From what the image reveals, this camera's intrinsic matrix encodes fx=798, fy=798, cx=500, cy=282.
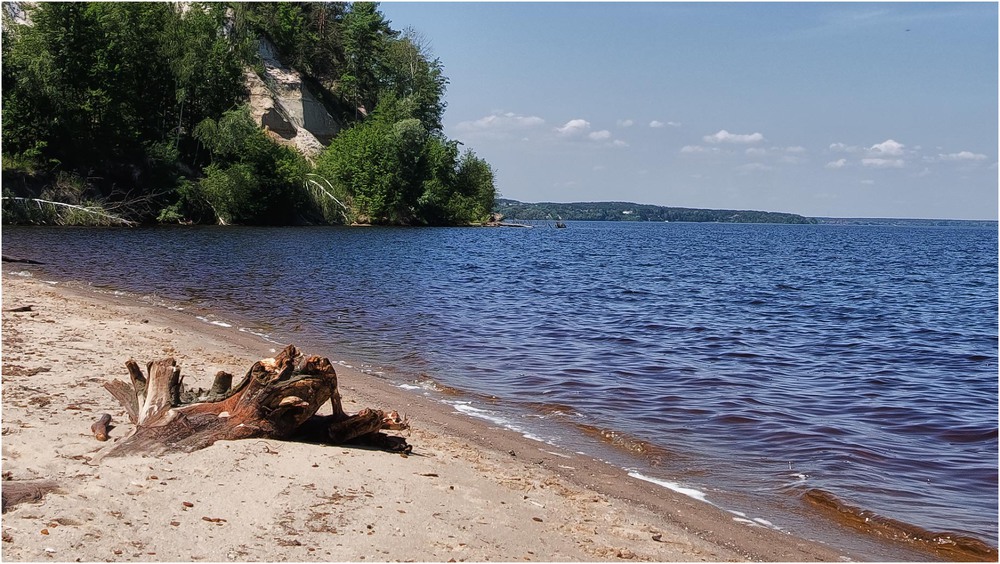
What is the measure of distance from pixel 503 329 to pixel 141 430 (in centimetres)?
→ 1160

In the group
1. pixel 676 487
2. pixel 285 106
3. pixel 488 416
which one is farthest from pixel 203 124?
pixel 676 487

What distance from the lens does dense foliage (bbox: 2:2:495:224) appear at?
4622cm

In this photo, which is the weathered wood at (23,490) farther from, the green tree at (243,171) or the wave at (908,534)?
the green tree at (243,171)

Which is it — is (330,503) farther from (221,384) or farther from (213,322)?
(213,322)

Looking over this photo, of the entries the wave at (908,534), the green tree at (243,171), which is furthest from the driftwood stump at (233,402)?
the green tree at (243,171)

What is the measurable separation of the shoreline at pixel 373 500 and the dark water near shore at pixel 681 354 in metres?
0.87

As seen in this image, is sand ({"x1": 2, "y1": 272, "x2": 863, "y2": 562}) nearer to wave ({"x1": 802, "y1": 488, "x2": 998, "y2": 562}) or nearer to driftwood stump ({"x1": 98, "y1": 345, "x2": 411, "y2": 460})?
driftwood stump ({"x1": 98, "y1": 345, "x2": 411, "y2": 460})

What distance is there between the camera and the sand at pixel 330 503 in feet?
16.2

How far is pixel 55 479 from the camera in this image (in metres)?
5.52

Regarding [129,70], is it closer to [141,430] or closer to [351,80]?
[351,80]

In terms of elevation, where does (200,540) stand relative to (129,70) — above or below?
below

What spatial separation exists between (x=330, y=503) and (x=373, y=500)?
0.33 metres

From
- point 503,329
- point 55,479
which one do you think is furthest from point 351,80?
point 55,479

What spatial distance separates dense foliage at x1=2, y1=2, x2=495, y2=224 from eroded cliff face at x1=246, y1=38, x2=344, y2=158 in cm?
158
